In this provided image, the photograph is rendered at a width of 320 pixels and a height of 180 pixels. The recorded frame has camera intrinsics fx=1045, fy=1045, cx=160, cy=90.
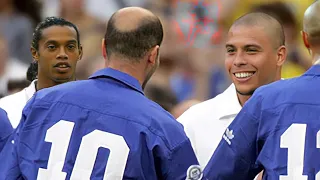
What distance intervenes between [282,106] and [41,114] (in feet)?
4.18

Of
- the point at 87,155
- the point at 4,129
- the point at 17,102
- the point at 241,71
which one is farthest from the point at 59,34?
the point at 87,155

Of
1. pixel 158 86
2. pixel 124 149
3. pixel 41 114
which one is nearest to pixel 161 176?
pixel 124 149

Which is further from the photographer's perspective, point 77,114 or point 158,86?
point 158,86

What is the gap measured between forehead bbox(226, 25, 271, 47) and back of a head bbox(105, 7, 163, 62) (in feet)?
3.84

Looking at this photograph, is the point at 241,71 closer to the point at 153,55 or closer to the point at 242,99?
the point at 242,99

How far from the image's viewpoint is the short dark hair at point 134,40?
559 centimetres

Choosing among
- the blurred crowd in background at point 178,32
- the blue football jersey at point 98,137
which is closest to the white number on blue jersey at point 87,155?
the blue football jersey at point 98,137

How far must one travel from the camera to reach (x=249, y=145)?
5441mm

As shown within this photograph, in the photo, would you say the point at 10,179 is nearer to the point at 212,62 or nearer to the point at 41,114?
the point at 41,114

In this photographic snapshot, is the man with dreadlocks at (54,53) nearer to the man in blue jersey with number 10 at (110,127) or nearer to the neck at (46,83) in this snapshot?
the neck at (46,83)

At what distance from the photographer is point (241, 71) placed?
6.74 metres

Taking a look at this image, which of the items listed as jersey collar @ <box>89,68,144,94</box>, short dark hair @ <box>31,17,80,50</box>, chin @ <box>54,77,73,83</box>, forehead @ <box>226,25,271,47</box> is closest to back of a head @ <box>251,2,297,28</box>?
forehead @ <box>226,25,271,47</box>

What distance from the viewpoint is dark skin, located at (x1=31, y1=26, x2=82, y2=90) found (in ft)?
21.8

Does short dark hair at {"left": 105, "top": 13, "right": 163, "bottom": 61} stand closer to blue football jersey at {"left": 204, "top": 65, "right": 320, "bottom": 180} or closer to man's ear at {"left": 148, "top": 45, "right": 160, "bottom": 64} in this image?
man's ear at {"left": 148, "top": 45, "right": 160, "bottom": 64}
